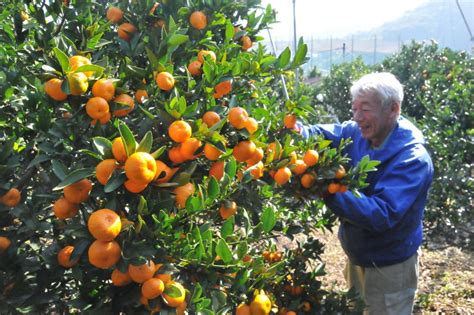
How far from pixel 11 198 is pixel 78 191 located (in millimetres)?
223

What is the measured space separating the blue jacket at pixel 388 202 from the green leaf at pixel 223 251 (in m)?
0.92

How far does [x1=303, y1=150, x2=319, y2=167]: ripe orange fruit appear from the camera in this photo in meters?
1.70

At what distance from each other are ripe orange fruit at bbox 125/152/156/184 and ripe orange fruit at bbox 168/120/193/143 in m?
0.13

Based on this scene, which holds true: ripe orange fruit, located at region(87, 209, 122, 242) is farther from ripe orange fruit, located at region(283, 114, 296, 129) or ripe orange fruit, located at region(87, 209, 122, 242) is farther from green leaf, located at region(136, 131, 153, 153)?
ripe orange fruit, located at region(283, 114, 296, 129)

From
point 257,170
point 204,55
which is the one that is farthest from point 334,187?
point 204,55

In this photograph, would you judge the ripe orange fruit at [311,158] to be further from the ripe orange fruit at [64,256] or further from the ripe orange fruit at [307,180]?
the ripe orange fruit at [64,256]

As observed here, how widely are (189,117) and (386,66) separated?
9.02 meters

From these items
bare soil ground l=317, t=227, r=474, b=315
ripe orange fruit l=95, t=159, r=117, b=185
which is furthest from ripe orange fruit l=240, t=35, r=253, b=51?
bare soil ground l=317, t=227, r=474, b=315

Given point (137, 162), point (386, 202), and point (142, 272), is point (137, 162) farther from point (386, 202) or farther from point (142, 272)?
point (386, 202)

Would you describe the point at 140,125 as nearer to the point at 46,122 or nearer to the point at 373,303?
the point at 46,122

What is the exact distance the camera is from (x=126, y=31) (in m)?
1.42

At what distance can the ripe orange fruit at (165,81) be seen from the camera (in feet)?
3.88

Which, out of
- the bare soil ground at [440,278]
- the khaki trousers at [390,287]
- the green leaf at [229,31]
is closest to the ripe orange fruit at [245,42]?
the green leaf at [229,31]

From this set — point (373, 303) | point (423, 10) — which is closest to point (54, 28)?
point (373, 303)
